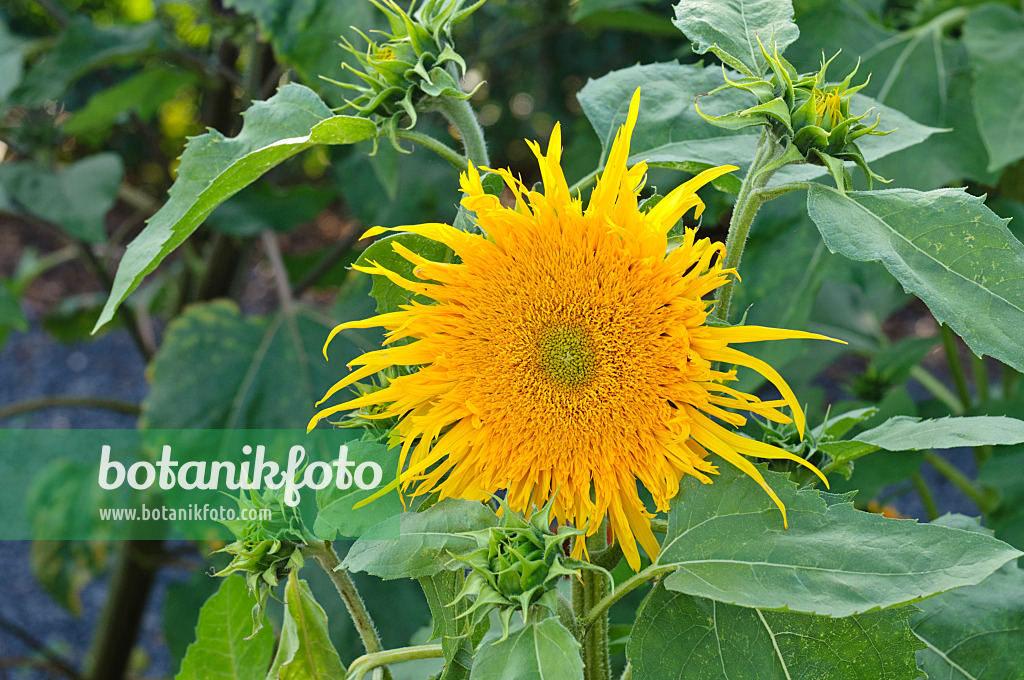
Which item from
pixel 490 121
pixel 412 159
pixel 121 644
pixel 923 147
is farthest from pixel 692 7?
pixel 490 121

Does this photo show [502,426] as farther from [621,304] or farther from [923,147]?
[923,147]

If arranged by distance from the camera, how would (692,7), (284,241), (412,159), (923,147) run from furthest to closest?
(284,241) → (412,159) → (923,147) → (692,7)

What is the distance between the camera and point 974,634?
0.48 meters

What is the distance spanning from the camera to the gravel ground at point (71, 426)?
2.21 meters

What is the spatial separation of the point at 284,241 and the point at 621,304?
129 inches

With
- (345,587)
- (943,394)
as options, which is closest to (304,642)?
(345,587)

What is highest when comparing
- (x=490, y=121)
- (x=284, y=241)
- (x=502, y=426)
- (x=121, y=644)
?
(x=490, y=121)

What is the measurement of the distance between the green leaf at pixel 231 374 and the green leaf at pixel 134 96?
0.42 m

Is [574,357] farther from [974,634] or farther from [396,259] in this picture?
[974,634]

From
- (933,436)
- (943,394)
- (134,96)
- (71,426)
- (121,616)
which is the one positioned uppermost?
(134,96)

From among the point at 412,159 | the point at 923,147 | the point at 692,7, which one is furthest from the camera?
the point at 412,159

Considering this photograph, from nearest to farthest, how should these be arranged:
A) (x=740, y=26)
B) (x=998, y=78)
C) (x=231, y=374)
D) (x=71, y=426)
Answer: (x=740, y=26)
(x=998, y=78)
(x=231, y=374)
(x=71, y=426)

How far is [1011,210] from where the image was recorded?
0.93 metres

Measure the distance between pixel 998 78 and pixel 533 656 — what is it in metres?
0.78
